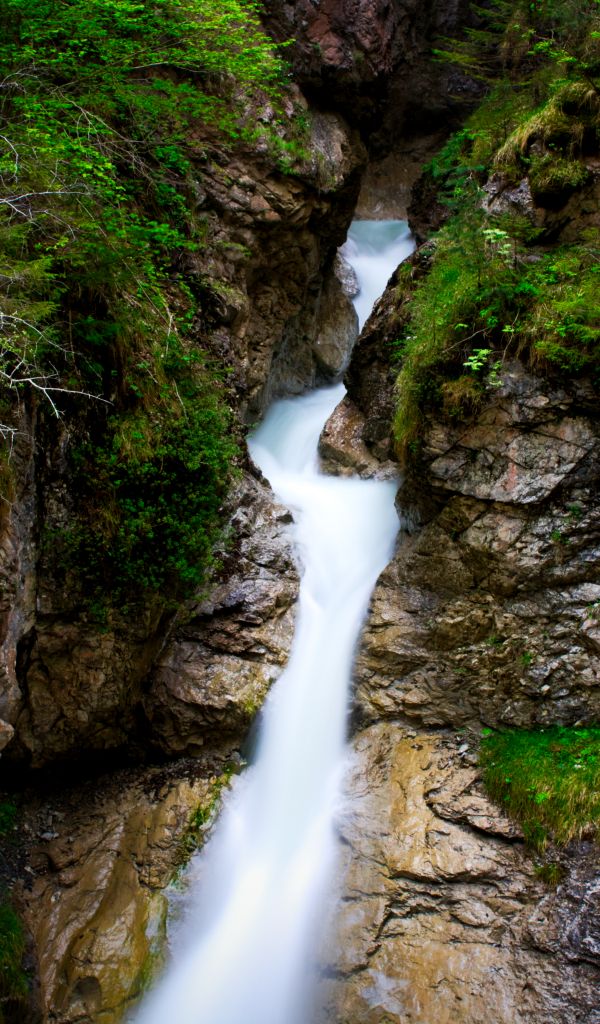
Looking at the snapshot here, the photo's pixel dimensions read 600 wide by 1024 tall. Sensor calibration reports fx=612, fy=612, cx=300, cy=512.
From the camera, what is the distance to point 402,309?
889 centimetres

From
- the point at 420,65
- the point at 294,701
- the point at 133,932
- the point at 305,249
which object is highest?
the point at 420,65

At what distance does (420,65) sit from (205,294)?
11370mm

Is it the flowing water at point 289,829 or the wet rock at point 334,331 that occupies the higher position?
the wet rock at point 334,331

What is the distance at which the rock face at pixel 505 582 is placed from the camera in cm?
565

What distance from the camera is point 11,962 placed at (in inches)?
184

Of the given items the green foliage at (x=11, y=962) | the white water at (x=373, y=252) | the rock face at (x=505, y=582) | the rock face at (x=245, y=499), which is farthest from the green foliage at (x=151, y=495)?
the white water at (x=373, y=252)

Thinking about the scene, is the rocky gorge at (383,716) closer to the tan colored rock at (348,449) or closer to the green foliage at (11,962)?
the green foliage at (11,962)

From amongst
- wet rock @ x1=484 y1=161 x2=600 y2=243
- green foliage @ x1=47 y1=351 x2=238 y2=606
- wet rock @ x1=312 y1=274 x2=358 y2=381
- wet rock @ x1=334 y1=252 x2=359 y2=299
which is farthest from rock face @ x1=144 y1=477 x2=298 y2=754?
wet rock @ x1=334 y1=252 x2=359 y2=299

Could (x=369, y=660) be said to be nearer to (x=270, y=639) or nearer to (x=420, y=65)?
(x=270, y=639)

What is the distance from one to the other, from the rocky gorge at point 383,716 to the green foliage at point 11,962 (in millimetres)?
92

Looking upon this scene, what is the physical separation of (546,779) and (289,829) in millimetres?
2355

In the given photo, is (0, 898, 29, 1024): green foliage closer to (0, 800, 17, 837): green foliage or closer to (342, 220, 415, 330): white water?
(0, 800, 17, 837): green foliage

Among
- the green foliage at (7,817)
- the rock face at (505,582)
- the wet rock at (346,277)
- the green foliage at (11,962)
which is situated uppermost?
the wet rock at (346,277)

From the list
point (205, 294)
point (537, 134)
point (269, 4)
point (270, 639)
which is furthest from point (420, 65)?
point (270, 639)
